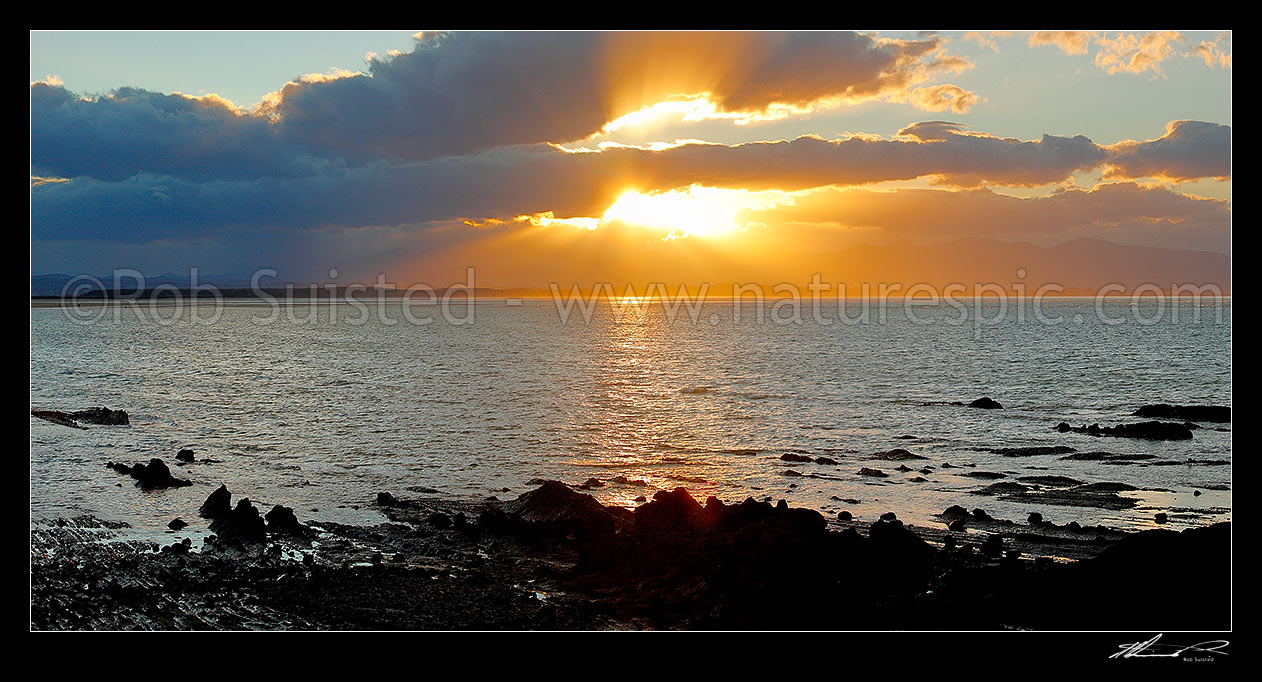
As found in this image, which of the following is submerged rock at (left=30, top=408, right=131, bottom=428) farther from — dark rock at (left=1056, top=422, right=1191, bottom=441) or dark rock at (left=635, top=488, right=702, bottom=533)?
dark rock at (left=1056, top=422, right=1191, bottom=441)

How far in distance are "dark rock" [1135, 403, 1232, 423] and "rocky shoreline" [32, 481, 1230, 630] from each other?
34307mm

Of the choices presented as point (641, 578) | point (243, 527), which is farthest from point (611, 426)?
point (641, 578)

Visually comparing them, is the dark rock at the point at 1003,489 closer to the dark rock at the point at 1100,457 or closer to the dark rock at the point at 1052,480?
the dark rock at the point at 1052,480

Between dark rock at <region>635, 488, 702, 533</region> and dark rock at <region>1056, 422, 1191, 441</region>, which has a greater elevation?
dark rock at <region>635, 488, 702, 533</region>

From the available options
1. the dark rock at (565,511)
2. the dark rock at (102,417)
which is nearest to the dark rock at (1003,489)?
the dark rock at (565,511)

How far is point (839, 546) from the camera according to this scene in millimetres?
15430

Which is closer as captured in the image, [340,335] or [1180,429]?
[1180,429]

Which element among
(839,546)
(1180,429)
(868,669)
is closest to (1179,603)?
(839,546)

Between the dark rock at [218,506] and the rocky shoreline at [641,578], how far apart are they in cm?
136

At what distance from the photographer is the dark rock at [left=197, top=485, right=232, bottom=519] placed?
21.0 meters

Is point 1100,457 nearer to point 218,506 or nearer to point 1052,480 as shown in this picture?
point 1052,480

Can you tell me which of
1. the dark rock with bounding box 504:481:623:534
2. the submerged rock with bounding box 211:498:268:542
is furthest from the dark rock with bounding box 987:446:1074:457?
the submerged rock with bounding box 211:498:268:542
